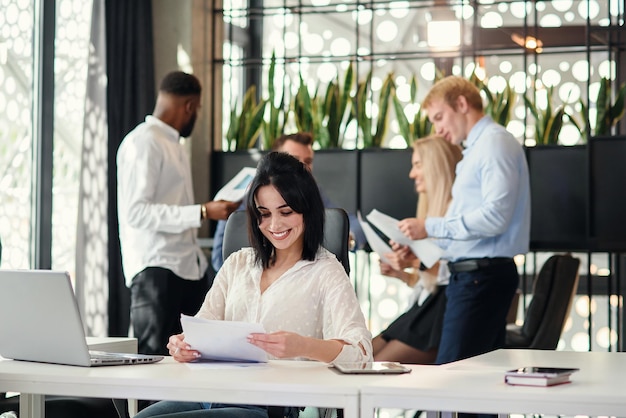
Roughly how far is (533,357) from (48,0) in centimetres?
347

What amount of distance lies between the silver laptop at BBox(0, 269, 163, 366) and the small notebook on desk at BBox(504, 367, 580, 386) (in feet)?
2.82

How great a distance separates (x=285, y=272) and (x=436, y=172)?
1.80 meters

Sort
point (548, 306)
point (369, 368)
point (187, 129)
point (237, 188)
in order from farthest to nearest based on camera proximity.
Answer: point (548, 306) < point (187, 129) < point (237, 188) < point (369, 368)

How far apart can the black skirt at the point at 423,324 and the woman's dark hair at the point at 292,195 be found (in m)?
1.64

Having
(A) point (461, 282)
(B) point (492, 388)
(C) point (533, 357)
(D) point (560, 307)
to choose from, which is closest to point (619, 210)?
(D) point (560, 307)

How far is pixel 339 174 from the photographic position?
590 centimetres

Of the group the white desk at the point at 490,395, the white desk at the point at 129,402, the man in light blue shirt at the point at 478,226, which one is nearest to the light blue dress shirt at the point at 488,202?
the man in light blue shirt at the point at 478,226

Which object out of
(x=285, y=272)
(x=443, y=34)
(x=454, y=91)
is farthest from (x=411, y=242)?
(x=443, y=34)

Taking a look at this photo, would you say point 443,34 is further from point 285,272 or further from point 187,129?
point 285,272

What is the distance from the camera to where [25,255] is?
16.3 ft

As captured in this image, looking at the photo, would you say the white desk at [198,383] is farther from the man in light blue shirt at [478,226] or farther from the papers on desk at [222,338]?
the man in light blue shirt at [478,226]

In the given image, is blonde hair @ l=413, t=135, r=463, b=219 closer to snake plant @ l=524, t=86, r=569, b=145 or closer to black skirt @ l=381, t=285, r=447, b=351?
black skirt @ l=381, t=285, r=447, b=351

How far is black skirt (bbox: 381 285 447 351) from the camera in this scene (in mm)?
4184

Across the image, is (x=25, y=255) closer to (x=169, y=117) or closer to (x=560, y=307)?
(x=169, y=117)
